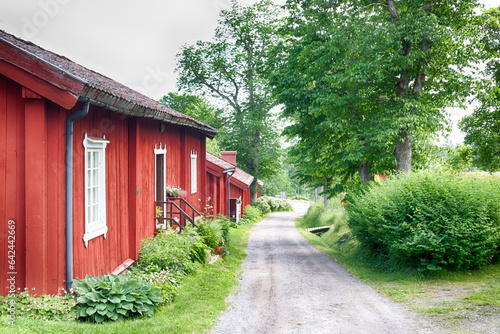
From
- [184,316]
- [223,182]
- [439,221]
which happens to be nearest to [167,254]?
[184,316]

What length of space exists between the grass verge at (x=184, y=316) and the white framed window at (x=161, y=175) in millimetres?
2521

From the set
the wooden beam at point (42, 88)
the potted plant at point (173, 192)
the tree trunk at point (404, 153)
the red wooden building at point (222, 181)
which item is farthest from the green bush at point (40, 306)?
the red wooden building at point (222, 181)

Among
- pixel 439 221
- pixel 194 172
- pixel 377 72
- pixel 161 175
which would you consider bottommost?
pixel 439 221

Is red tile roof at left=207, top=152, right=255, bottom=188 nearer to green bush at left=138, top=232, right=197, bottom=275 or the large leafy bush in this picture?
the large leafy bush

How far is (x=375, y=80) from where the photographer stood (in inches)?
557

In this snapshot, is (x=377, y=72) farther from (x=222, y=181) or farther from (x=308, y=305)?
Result: (x=222, y=181)

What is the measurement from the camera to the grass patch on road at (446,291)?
6180 millimetres

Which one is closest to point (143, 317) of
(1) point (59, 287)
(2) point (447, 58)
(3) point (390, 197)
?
(1) point (59, 287)

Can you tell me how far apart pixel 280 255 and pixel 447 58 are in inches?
319

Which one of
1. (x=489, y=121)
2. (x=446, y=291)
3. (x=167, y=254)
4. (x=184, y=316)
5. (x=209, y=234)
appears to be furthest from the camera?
(x=489, y=121)

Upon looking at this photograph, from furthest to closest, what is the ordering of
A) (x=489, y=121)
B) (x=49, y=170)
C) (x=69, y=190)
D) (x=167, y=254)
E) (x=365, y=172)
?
(x=489, y=121), (x=365, y=172), (x=167, y=254), (x=69, y=190), (x=49, y=170)

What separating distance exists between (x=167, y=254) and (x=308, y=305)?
3.08 meters

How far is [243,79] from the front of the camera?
114 feet

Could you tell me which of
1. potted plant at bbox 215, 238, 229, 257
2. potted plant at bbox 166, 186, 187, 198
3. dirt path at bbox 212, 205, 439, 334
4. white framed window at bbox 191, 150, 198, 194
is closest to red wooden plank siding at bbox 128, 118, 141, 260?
dirt path at bbox 212, 205, 439, 334
